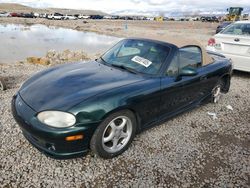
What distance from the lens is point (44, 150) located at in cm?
255

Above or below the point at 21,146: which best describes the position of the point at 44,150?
above

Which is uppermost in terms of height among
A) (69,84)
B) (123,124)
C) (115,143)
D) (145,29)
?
(145,29)

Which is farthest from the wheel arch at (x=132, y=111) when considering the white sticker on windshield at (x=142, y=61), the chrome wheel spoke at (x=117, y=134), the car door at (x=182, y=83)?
the white sticker on windshield at (x=142, y=61)

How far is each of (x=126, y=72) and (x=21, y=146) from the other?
1.84m

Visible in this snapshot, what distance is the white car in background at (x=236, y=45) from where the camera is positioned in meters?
6.23

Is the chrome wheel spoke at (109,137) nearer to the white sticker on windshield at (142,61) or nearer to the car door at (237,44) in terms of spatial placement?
the white sticker on windshield at (142,61)

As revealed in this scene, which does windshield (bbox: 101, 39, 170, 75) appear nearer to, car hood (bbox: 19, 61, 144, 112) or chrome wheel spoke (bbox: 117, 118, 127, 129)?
car hood (bbox: 19, 61, 144, 112)

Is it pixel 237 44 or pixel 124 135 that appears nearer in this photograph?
pixel 124 135

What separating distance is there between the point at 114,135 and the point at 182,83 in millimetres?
1454

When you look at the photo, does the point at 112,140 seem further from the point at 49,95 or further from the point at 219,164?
the point at 219,164

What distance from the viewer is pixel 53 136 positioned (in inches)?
93.6

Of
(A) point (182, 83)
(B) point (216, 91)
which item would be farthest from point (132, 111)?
(B) point (216, 91)

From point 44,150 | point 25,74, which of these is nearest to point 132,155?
point 44,150

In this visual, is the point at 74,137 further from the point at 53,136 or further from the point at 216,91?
the point at 216,91
